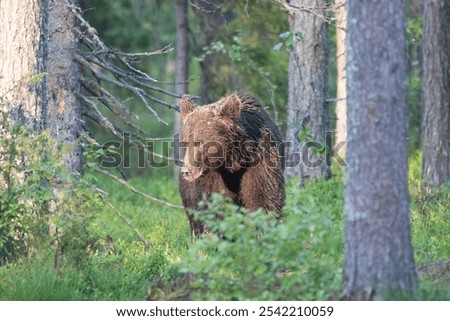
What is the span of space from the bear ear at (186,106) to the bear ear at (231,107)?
0.39m

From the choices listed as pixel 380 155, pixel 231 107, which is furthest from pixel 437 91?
pixel 380 155

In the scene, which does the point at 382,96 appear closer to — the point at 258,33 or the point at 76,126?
the point at 76,126

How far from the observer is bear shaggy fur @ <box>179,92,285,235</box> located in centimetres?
1075

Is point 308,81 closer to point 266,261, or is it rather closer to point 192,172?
point 192,172

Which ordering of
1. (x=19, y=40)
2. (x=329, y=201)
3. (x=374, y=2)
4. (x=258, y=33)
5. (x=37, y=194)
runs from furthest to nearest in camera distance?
(x=258, y=33), (x=329, y=201), (x=19, y=40), (x=37, y=194), (x=374, y=2)

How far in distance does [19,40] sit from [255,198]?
3.34m

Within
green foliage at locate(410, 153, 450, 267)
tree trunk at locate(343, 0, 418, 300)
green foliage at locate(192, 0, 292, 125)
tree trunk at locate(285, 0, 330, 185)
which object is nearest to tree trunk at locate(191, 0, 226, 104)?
green foliage at locate(192, 0, 292, 125)

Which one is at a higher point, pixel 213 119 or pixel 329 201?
pixel 213 119

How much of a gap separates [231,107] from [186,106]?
566mm

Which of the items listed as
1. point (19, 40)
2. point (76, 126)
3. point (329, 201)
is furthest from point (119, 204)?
point (19, 40)

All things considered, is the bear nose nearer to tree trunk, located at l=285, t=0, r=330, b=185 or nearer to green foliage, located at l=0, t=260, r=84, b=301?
green foliage, located at l=0, t=260, r=84, b=301

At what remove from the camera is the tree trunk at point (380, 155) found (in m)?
6.68

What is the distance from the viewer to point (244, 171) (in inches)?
431

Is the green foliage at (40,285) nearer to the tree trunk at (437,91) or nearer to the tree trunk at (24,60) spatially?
the tree trunk at (24,60)
